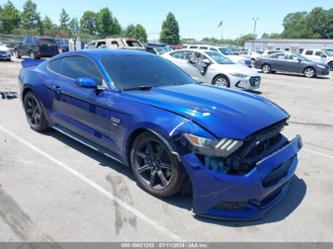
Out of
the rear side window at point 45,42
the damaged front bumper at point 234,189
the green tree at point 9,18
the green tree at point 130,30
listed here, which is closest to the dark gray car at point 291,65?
the rear side window at point 45,42

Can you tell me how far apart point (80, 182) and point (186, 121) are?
1666 millimetres

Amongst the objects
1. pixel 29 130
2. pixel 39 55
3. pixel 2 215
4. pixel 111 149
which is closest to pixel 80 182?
pixel 111 149

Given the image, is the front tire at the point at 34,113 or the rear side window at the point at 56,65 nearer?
the rear side window at the point at 56,65

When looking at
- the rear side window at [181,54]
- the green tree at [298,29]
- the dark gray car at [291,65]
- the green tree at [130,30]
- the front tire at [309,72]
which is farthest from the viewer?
the green tree at [298,29]

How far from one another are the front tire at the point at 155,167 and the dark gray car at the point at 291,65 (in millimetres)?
18045

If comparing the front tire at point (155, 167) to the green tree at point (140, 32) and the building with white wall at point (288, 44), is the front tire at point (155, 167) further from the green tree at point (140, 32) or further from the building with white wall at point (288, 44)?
the green tree at point (140, 32)

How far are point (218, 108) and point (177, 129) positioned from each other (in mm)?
Result: 547

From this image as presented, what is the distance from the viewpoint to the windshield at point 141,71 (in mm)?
4059

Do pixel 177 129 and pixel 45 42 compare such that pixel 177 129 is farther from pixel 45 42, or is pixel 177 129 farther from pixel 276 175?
pixel 45 42

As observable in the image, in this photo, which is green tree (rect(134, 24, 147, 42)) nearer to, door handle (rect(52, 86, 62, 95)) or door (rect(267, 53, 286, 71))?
door (rect(267, 53, 286, 71))

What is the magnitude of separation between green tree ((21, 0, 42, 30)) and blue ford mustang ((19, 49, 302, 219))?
3889 inches

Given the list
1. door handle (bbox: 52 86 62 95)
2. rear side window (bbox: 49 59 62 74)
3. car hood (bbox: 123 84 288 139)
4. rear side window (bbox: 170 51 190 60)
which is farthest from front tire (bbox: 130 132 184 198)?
rear side window (bbox: 170 51 190 60)

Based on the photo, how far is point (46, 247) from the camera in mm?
2664

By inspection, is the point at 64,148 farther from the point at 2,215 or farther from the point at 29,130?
the point at 2,215
